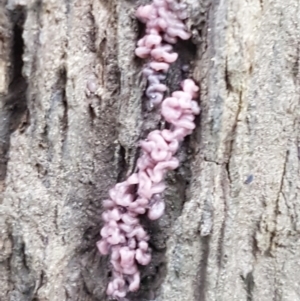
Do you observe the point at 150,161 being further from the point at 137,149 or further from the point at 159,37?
the point at 159,37

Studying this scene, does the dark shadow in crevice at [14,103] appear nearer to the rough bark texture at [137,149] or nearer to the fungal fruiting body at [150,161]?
the rough bark texture at [137,149]

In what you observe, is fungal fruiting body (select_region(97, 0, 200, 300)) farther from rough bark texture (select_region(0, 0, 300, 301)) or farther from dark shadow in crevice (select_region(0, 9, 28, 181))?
dark shadow in crevice (select_region(0, 9, 28, 181))

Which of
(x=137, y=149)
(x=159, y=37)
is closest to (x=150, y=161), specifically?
(x=137, y=149)

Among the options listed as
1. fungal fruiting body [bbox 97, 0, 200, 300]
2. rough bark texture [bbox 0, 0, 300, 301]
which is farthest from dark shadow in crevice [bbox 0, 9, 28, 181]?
fungal fruiting body [bbox 97, 0, 200, 300]

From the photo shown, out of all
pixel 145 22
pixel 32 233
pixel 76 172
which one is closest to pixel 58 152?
pixel 76 172

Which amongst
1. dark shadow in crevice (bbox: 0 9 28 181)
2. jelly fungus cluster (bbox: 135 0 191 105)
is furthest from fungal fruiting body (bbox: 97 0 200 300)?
dark shadow in crevice (bbox: 0 9 28 181)

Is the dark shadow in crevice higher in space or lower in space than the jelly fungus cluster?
lower

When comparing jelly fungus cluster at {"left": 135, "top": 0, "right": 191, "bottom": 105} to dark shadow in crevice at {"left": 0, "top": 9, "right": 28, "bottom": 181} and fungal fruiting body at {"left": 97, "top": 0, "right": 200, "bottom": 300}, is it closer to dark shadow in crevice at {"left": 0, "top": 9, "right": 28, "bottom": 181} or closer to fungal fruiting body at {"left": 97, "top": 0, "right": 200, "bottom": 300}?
fungal fruiting body at {"left": 97, "top": 0, "right": 200, "bottom": 300}
